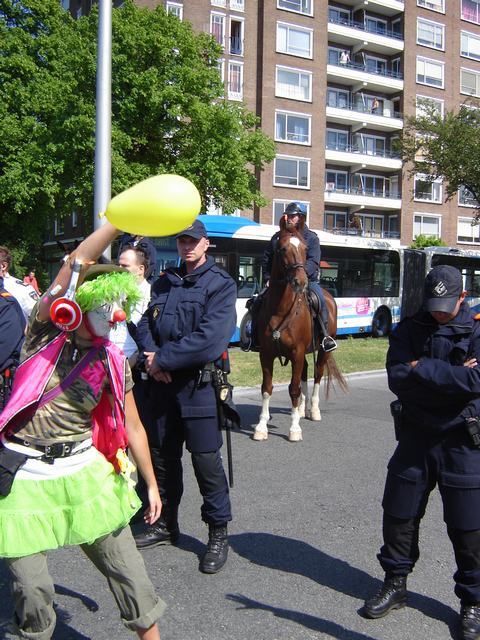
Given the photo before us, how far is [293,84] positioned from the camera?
40.2 meters

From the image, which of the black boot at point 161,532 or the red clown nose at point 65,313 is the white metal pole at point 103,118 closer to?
the black boot at point 161,532

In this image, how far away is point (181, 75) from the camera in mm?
24188

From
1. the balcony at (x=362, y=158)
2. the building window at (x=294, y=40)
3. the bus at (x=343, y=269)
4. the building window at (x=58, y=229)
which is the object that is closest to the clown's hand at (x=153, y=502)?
the bus at (x=343, y=269)

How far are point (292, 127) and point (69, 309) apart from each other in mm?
40297

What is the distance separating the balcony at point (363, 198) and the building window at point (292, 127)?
3879 mm

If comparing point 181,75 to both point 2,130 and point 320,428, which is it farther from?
point 320,428

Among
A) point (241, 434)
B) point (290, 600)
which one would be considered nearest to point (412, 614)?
point (290, 600)

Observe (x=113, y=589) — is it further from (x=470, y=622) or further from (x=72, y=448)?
(x=470, y=622)

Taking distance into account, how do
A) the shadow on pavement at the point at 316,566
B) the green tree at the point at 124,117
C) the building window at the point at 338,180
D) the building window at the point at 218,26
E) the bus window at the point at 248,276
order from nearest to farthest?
the shadow on pavement at the point at 316,566 → the bus window at the point at 248,276 → the green tree at the point at 124,117 → the building window at the point at 218,26 → the building window at the point at 338,180

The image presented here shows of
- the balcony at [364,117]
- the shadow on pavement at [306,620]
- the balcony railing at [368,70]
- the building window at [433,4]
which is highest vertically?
the building window at [433,4]

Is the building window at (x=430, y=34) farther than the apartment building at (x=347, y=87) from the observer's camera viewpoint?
Yes

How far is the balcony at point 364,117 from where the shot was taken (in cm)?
4241

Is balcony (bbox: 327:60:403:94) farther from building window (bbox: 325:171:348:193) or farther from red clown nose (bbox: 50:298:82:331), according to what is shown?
red clown nose (bbox: 50:298:82:331)

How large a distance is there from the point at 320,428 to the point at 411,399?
4865mm
